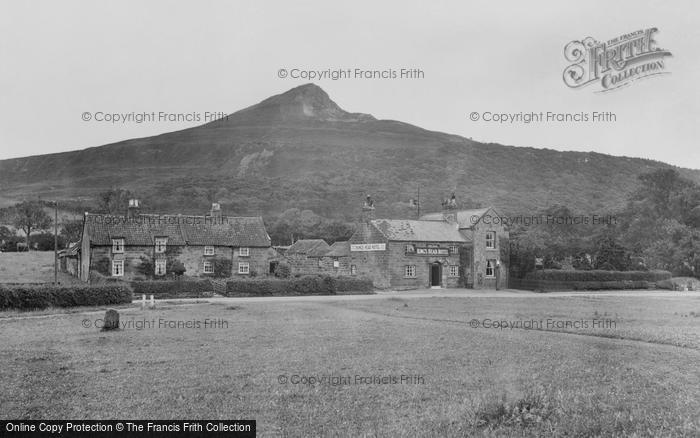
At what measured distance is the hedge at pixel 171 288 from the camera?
45125mm

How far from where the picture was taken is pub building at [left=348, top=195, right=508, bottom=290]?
55.7 meters

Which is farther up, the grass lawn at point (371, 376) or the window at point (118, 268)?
the window at point (118, 268)

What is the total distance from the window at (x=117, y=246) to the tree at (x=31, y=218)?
176 ft

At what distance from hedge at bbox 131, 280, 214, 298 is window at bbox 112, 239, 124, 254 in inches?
412

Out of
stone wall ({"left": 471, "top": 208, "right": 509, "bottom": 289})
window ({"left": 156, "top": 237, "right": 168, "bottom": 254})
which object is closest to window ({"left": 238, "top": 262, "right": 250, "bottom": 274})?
window ({"left": 156, "top": 237, "right": 168, "bottom": 254})

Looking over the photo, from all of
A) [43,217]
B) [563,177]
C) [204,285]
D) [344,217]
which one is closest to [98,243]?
[204,285]

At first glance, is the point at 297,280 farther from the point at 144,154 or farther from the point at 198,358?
→ the point at 144,154

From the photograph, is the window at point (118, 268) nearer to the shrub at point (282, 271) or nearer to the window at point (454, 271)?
the shrub at point (282, 271)

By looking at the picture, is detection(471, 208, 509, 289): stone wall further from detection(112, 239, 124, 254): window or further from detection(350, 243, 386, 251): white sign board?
detection(112, 239, 124, 254): window

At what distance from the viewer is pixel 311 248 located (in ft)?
246

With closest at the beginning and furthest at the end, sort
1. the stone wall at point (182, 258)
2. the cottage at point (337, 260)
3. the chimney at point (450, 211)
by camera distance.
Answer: the stone wall at point (182, 258), the chimney at point (450, 211), the cottage at point (337, 260)

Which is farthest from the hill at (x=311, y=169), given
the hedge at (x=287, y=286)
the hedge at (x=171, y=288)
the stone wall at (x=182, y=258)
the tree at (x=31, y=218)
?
the hedge at (x=171, y=288)

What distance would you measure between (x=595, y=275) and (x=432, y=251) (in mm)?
15394

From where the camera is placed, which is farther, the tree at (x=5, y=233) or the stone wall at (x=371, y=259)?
the tree at (x=5, y=233)
